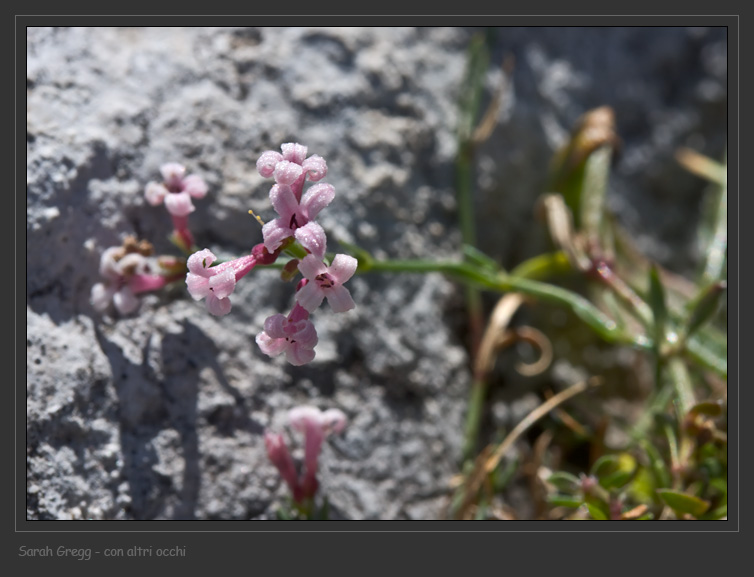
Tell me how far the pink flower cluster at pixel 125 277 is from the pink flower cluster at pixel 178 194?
0.29 ft

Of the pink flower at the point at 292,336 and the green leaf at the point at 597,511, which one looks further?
the green leaf at the point at 597,511

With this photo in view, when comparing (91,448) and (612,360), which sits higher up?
(612,360)

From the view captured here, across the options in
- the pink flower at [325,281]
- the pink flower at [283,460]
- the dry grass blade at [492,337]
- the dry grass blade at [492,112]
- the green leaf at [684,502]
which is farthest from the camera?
the dry grass blade at [492,112]

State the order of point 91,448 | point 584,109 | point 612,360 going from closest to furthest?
point 91,448, point 612,360, point 584,109

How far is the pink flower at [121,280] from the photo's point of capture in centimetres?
155

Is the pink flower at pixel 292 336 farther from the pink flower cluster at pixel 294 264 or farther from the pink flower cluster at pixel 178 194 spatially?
the pink flower cluster at pixel 178 194

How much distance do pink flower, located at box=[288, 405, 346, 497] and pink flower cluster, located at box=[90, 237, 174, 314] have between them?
45 cm

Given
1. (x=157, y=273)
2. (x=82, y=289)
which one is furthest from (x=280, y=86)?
(x=82, y=289)

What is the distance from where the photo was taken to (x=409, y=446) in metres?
1.83

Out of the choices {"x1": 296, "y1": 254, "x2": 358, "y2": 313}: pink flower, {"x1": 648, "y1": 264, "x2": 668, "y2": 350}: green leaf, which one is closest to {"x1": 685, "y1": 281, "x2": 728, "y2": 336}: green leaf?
{"x1": 648, "y1": 264, "x2": 668, "y2": 350}: green leaf

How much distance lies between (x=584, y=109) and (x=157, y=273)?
5.38 feet

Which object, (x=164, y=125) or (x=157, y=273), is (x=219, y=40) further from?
(x=157, y=273)

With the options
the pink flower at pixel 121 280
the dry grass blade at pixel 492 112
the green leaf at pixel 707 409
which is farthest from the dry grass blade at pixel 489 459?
the pink flower at pixel 121 280

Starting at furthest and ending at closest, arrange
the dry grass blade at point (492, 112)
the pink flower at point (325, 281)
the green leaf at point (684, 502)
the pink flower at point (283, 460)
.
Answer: the dry grass blade at point (492, 112) < the pink flower at point (283, 460) < the green leaf at point (684, 502) < the pink flower at point (325, 281)
